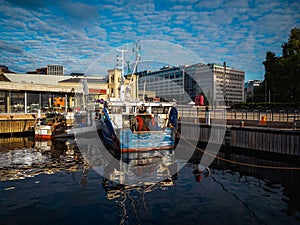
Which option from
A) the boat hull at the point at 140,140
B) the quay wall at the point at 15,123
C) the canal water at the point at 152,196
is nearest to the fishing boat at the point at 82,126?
the quay wall at the point at 15,123

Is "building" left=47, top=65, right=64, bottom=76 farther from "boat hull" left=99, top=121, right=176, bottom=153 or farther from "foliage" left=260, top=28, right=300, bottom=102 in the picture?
"boat hull" left=99, top=121, right=176, bottom=153

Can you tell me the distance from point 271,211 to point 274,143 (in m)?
12.1

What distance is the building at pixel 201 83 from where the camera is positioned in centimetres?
17138

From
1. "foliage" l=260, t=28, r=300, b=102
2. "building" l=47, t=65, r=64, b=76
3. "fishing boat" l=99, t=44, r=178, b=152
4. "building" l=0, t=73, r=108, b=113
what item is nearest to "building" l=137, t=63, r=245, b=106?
"building" l=47, t=65, r=64, b=76

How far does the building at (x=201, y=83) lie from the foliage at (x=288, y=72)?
10227cm

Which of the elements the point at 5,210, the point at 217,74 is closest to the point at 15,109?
the point at 5,210

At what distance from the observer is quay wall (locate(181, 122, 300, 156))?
65.7 ft

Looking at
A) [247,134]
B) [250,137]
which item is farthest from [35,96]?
[250,137]

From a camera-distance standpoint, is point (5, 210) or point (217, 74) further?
point (217, 74)

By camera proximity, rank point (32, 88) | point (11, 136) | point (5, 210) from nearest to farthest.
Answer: point (5, 210) → point (11, 136) → point (32, 88)

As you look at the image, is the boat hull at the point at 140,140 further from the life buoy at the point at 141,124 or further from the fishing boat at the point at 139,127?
the life buoy at the point at 141,124

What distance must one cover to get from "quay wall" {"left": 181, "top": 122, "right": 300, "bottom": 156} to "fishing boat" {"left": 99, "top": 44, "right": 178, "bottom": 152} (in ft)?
18.9

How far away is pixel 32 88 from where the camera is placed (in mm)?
44656

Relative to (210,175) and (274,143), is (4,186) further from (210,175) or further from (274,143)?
(274,143)
